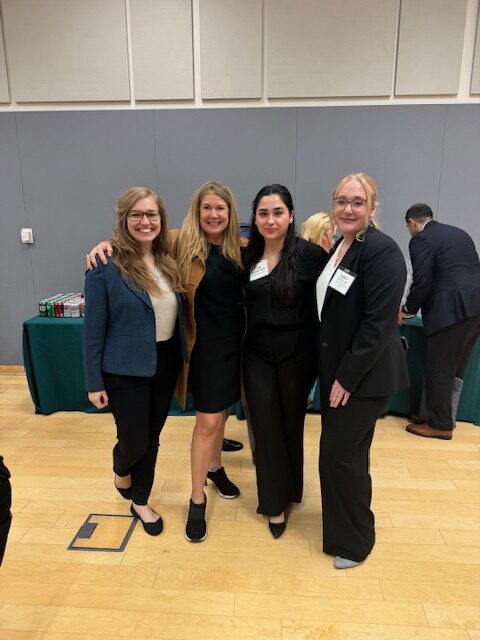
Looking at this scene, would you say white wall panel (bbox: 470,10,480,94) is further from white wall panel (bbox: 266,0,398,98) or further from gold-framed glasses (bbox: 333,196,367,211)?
gold-framed glasses (bbox: 333,196,367,211)

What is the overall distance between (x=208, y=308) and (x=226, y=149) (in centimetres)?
237

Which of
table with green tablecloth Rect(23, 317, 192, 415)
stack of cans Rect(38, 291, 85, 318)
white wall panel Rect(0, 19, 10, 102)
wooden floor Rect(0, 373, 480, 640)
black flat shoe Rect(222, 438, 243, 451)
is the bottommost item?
black flat shoe Rect(222, 438, 243, 451)

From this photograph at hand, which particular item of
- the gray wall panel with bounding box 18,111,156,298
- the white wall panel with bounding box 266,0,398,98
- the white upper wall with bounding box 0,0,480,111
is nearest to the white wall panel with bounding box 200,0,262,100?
the white upper wall with bounding box 0,0,480,111

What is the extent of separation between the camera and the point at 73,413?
330 cm

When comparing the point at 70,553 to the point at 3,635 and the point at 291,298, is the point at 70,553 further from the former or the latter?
the point at 291,298

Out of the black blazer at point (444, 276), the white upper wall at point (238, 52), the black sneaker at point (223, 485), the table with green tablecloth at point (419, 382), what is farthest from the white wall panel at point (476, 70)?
the black sneaker at point (223, 485)

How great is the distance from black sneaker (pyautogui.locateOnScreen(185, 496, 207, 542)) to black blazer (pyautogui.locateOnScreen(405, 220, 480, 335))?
1955mm

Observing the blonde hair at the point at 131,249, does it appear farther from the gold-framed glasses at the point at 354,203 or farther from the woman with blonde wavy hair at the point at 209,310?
the gold-framed glasses at the point at 354,203

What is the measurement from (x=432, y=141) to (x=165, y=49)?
242 centimetres

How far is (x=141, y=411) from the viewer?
183cm

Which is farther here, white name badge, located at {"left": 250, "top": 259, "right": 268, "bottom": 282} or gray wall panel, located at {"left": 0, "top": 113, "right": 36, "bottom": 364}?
gray wall panel, located at {"left": 0, "top": 113, "right": 36, "bottom": 364}

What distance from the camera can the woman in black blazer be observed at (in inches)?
58.9

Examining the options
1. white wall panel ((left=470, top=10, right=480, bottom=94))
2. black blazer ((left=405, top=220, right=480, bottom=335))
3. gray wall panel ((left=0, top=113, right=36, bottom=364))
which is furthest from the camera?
gray wall panel ((left=0, top=113, right=36, bottom=364))

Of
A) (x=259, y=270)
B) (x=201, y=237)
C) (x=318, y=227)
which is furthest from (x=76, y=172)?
(x=259, y=270)
